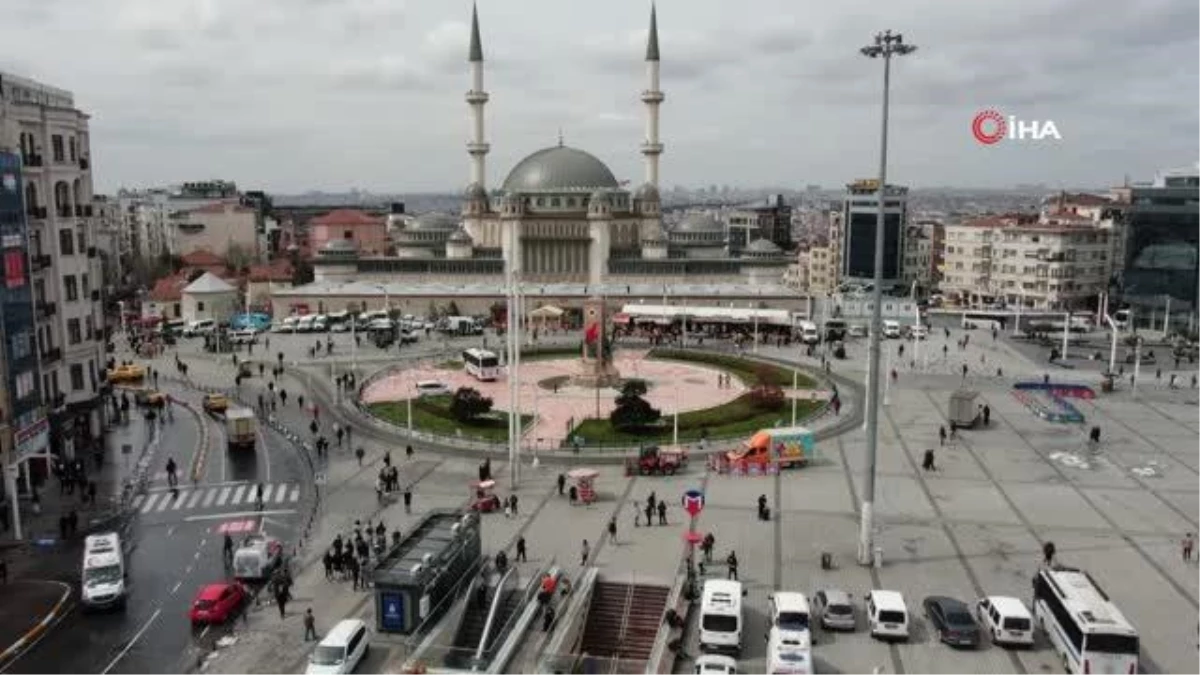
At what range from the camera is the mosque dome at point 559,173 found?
10138cm

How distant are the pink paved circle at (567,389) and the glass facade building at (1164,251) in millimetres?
48623

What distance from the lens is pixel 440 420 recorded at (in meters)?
44.1

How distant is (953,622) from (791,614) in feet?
12.2

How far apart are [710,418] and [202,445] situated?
22.5 meters

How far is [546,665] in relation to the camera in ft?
65.9

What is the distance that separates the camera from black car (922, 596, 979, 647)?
71.0ft

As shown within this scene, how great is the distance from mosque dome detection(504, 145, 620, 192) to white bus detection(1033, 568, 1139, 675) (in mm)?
81926

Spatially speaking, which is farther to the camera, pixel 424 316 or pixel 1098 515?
pixel 424 316

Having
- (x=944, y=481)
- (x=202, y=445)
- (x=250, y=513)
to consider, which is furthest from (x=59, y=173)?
(x=944, y=481)

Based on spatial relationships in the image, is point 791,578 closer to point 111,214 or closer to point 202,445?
point 202,445

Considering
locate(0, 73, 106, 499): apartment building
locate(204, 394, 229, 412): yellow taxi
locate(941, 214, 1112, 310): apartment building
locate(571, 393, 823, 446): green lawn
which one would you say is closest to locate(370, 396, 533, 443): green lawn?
locate(571, 393, 823, 446): green lawn

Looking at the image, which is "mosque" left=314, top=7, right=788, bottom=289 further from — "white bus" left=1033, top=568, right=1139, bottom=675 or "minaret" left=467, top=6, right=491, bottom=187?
"white bus" left=1033, top=568, right=1139, bottom=675

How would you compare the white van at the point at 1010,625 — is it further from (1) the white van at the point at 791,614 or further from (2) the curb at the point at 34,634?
(2) the curb at the point at 34,634

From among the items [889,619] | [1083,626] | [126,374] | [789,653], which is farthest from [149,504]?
[1083,626]
